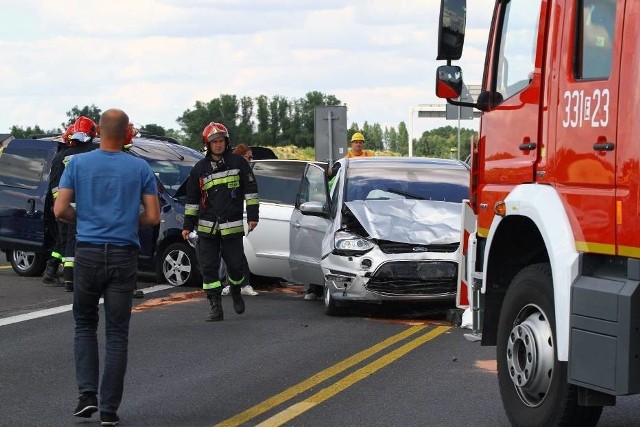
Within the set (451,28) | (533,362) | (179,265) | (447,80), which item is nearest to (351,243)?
(179,265)

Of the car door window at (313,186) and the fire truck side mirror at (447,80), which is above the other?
the fire truck side mirror at (447,80)

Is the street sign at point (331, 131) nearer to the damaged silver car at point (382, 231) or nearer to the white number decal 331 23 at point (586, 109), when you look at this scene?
the damaged silver car at point (382, 231)

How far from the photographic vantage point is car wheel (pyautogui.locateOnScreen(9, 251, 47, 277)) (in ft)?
61.6

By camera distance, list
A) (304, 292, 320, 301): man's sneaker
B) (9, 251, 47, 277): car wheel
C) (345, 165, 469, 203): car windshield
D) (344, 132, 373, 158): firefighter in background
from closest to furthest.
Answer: (345, 165, 469, 203): car windshield, (304, 292, 320, 301): man's sneaker, (9, 251, 47, 277): car wheel, (344, 132, 373, 158): firefighter in background

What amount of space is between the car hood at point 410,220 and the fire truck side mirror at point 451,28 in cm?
513

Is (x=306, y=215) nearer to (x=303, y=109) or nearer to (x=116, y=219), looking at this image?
(x=116, y=219)

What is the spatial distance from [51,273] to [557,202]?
11699 mm

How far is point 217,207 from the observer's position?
1334cm

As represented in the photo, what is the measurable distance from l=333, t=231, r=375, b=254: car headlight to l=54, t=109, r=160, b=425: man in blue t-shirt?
5.31m

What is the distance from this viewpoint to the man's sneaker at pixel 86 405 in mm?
8039

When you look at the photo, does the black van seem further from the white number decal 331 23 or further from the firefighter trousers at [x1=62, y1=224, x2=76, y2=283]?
the white number decal 331 23

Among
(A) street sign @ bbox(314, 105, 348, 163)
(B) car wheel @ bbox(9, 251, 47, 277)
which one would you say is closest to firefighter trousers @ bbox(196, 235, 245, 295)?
(B) car wheel @ bbox(9, 251, 47, 277)

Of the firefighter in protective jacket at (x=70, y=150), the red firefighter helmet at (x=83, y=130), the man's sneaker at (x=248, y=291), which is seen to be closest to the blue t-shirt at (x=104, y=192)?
the firefighter in protective jacket at (x=70, y=150)

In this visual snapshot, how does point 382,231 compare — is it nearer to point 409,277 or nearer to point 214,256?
point 409,277
